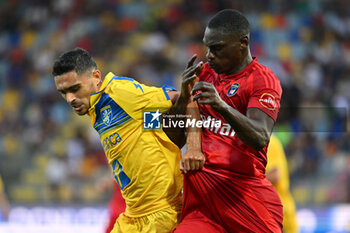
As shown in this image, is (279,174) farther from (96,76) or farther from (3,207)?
(3,207)

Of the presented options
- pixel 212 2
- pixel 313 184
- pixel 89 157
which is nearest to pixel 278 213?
pixel 313 184

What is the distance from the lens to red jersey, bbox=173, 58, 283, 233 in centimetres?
334

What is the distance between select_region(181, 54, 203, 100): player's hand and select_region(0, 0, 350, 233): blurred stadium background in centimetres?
585

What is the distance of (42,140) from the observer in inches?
497

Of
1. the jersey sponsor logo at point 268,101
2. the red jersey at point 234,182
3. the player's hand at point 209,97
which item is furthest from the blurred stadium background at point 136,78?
the player's hand at point 209,97

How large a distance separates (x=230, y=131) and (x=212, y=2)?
10.9 meters

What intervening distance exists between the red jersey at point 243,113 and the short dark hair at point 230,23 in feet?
0.82

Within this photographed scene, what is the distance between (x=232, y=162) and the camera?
3342mm

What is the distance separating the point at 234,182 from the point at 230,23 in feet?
3.24

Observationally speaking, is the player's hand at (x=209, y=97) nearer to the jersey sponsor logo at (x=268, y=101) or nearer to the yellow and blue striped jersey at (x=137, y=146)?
the jersey sponsor logo at (x=268, y=101)

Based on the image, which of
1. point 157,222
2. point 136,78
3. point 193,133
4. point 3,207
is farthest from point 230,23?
point 136,78

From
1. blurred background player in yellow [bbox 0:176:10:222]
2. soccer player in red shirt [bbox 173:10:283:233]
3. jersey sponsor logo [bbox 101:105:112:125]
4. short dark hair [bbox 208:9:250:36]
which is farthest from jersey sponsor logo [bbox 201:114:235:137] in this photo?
blurred background player in yellow [bbox 0:176:10:222]

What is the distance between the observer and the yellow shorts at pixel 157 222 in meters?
3.66

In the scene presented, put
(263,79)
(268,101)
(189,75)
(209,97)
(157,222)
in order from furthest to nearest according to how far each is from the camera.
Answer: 1. (157,222)
2. (189,75)
3. (263,79)
4. (268,101)
5. (209,97)
